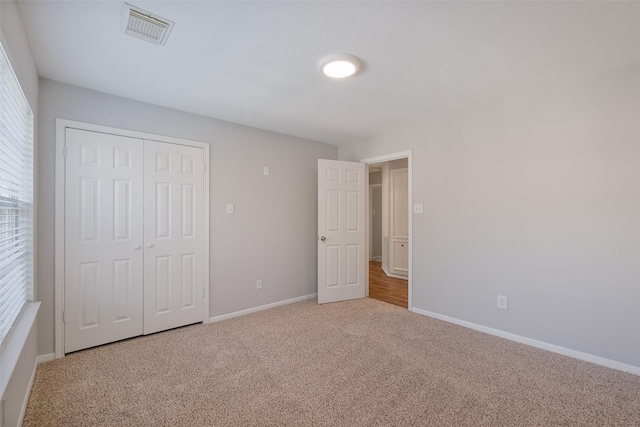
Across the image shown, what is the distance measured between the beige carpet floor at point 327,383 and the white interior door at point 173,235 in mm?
268

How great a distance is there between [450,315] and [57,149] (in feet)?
13.4

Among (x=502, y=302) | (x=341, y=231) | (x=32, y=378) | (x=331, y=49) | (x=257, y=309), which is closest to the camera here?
(x=331, y=49)

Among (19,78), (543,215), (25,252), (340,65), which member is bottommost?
(25,252)

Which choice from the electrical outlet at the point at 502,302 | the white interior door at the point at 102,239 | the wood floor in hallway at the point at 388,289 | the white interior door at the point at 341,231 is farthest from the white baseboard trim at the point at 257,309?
the electrical outlet at the point at 502,302

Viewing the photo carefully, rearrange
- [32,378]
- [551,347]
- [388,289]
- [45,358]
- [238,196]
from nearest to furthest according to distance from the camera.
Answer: [32,378], [45,358], [551,347], [238,196], [388,289]

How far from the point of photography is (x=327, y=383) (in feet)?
6.72

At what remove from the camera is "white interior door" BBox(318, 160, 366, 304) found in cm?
394

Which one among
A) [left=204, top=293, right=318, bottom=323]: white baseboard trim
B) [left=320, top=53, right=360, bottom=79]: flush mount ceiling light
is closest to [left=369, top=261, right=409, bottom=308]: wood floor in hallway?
[left=204, top=293, right=318, bottom=323]: white baseboard trim

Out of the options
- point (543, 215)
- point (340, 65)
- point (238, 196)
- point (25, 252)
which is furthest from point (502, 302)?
point (25, 252)

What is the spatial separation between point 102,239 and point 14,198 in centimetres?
95

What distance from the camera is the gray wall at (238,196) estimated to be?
2369mm

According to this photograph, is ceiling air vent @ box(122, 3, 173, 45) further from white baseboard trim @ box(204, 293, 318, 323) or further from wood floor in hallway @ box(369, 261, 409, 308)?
wood floor in hallway @ box(369, 261, 409, 308)

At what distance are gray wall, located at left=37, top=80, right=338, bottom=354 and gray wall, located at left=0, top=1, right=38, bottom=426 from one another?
0.38 m

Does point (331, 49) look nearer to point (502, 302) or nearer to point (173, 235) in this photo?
point (173, 235)
